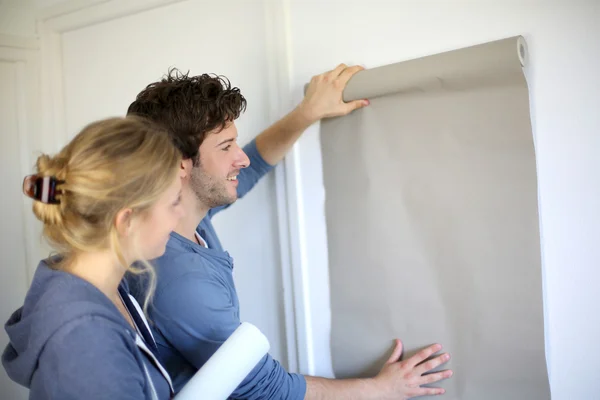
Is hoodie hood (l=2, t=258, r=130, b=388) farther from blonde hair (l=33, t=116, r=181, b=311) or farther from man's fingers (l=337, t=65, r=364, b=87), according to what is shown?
man's fingers (l=337, t=65, r=364, b=87)

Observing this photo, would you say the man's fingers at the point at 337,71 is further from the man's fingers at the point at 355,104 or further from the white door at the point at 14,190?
the white door at the point at 14,190

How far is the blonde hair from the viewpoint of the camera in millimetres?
771

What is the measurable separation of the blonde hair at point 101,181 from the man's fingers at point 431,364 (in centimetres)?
61

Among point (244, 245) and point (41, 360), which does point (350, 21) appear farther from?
point (41, 360)

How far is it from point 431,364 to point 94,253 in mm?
659

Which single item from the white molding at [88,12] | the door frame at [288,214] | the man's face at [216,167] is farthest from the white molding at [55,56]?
the man's face at [216,167]

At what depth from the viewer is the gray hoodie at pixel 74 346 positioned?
72 cm

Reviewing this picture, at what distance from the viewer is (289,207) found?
1.28 meters

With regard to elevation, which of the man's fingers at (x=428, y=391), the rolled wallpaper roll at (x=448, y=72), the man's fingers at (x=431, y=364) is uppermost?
the rolled wallpaper roll at (x=448, y=72)

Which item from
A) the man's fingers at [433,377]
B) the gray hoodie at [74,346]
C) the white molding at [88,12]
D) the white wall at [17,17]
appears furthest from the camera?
the white wall at [17,17]

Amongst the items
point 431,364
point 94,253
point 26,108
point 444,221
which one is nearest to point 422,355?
point 431,364

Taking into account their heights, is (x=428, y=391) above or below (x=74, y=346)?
below

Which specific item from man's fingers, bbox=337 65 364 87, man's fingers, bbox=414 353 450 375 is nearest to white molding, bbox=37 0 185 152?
man's fingers, bbox=337 65 364 87

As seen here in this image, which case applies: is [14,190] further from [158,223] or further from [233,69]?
[158,223]
